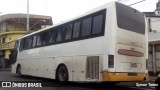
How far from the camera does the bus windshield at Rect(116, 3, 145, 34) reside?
1178cm

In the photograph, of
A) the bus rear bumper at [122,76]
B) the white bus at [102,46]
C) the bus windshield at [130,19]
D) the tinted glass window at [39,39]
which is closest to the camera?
the bus rear bumper at [122,76]

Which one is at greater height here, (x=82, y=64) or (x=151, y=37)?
(x=151, y=37)

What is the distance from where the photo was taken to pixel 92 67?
11945 millimetres

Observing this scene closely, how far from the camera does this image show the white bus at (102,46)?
11.3 meters

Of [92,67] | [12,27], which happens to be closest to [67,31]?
[92,67]

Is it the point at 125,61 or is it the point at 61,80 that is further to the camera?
the point at 61,80

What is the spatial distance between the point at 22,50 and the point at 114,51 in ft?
38.0

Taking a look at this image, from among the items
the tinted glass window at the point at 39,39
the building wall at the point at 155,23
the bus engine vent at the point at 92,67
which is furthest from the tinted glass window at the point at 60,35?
the building wall at the point at 155,23

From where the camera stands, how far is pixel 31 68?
19.1 metres

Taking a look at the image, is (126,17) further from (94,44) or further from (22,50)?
(22,50)

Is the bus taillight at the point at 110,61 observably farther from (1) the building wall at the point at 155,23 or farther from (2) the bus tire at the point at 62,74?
(1) the building wall at the point at 155,23

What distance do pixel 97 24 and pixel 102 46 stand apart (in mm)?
1077

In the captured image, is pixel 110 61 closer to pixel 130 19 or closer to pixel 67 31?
pixel 130 19

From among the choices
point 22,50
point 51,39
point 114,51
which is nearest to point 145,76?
point 114,51
